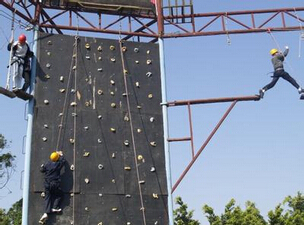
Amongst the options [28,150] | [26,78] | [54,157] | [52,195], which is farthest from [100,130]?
[26,78]

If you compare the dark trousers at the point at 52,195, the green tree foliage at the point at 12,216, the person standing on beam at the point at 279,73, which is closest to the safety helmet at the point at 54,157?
the dark trousers at the point at 52,195

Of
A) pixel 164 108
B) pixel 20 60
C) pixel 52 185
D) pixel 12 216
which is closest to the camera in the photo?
pixel 52 185

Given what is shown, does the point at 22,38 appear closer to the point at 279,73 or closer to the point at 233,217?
the point at 279,73

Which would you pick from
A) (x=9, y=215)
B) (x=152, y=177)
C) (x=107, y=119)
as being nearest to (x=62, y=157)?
(x=107, y=119)

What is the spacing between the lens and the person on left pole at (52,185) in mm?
10719

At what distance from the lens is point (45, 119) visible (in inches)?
455

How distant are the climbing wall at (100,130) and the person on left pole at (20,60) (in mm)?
315

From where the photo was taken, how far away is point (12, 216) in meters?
39.3

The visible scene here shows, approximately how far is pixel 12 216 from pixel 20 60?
1210 inches

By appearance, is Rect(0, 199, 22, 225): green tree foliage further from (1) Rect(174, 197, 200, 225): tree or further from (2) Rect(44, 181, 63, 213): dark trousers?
(2) Rect(44, 181, 63, 213): dark trousers

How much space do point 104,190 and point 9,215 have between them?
30779 millimetres

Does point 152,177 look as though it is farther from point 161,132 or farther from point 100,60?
point 100,60

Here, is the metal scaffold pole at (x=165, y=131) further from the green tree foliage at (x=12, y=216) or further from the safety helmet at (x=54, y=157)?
the green tree foliage at (x=12, y=216)

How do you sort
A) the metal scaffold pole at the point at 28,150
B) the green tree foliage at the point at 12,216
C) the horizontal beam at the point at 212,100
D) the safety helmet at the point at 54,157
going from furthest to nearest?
the green tree foliage at the point at 12,216 < the horizontal beam at the point at 212,100 < the safety helmet at the point at 54,157 < the metal scaffold pole at the point at 28,150
